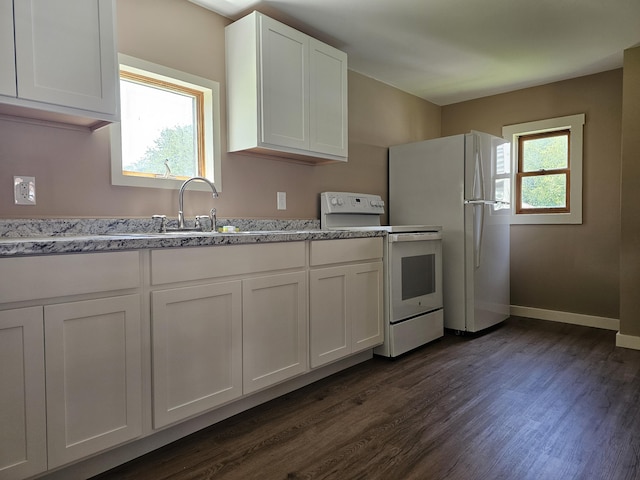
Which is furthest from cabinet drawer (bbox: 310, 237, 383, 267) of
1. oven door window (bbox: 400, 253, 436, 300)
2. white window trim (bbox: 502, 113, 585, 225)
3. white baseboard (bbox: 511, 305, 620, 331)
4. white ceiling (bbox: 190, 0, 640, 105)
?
white baseboard (bbox: 511, 305, 620, 331)

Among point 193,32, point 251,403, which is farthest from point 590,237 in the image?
point 193,32

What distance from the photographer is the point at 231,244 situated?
191cm

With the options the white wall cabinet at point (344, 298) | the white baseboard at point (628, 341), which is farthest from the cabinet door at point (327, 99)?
the white baseboard at point (628, 341)

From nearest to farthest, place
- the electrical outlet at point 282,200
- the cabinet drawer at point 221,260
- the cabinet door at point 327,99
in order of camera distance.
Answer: the cabinet drawer at point 221,260 → the cabinet door at point 327,99 → the electrical outlet at point 282,200

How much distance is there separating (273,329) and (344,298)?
0.60 m

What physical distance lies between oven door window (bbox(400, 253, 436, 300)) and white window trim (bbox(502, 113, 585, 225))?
1.51 m

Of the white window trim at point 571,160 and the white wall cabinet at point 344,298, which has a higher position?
the white window trim at point 571,160

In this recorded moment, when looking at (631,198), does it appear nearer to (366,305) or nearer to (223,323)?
(366,305)

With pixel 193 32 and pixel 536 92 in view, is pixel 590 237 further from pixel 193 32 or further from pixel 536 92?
pixel 193 32

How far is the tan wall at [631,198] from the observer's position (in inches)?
124

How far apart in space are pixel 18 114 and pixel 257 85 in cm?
122

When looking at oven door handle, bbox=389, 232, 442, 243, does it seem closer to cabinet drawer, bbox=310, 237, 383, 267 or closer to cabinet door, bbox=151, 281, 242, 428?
cabinet drawer, bbox=310, 237, 383, 267

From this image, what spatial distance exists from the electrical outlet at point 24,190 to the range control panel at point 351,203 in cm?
195

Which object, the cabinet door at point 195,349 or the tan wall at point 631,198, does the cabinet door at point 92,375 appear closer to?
the cabinet door at point 195,349
